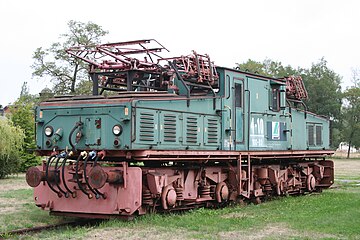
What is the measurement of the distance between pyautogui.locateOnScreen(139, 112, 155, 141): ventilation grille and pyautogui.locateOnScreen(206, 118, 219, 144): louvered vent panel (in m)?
2.39

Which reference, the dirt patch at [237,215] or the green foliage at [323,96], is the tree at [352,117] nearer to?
the green foliage at [323,96]

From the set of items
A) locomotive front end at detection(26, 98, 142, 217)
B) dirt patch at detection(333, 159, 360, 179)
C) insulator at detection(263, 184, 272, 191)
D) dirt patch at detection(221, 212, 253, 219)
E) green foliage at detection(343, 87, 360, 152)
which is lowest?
dirt patch at detection(221, 212, 253, 219)

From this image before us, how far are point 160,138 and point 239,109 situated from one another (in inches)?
150

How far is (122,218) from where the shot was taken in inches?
464

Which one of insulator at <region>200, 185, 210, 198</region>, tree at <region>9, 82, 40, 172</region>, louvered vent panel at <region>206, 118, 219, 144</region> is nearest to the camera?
louvered vent panel at <region>206, 118, 219, 144</region>

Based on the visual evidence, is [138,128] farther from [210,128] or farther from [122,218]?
[210,128]

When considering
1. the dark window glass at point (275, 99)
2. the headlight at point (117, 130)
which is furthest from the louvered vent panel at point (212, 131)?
the dark window glass at point (275, 99)

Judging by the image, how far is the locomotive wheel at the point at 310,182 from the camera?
775 inches

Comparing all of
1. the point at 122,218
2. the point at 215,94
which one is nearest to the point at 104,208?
the point at 122,218

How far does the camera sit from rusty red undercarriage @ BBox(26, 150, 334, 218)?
11539 mm

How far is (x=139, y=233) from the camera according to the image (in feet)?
34.6

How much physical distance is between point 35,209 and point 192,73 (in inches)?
222

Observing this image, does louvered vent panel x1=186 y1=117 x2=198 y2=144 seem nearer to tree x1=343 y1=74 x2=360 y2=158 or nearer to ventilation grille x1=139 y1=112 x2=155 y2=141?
ventilation grille x1=139 y1=112 x2=155 y2=141

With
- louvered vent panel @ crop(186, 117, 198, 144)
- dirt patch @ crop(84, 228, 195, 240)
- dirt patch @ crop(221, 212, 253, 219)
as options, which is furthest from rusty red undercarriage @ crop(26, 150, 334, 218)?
dirt patch @ crop(221, 212, 253, 219)
